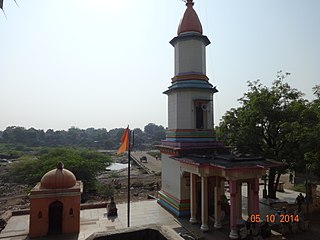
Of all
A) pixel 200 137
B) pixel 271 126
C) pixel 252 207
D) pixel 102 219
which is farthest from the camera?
pixel 271 126

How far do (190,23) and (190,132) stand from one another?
8.50 m

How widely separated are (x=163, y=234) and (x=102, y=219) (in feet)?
41.2

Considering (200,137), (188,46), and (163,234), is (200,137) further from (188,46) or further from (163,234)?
(163,234)

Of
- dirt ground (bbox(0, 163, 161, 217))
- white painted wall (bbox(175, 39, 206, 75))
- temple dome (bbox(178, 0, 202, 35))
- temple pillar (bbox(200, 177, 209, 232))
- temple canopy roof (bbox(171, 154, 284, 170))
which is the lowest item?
dirt ground (bbox(0, 163, 161, 217))

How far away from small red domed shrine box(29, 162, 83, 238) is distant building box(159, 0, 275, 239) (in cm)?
655

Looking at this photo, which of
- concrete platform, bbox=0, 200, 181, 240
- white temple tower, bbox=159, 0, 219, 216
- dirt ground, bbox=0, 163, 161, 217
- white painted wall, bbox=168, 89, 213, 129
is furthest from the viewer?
dirt ground, bbox=0, 163, 161, 217

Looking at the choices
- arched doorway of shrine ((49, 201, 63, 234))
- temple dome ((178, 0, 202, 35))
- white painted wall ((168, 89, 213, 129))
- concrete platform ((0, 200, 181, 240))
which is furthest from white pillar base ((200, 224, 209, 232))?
temple dome ((178, 0, 202, 35))

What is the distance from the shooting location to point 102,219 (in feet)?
53.1

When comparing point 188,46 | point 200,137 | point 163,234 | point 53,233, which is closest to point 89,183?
point 53,233

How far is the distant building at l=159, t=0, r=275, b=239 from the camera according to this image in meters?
15.4

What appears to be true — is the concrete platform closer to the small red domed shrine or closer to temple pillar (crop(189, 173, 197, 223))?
the small red domed shrine

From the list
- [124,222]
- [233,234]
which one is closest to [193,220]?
[233,234]

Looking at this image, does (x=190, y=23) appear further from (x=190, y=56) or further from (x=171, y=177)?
(x=171, y=177)

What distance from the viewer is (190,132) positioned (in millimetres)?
17297
